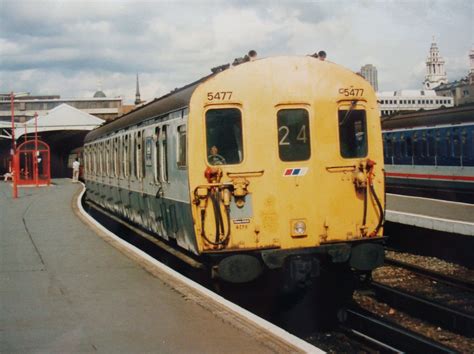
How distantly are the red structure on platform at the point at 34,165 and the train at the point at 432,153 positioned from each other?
59.8ft

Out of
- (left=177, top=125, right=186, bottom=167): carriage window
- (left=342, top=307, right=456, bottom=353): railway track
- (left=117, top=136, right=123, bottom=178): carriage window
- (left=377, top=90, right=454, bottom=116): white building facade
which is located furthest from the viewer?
(left=377, top=90, right=454, bottom=116): white building facade

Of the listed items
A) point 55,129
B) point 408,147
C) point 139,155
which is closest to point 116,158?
point 139,155

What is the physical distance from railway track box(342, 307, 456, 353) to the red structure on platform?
90.8 ft

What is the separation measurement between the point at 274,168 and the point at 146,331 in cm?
298

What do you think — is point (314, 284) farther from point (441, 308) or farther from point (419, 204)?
point (419, 204)

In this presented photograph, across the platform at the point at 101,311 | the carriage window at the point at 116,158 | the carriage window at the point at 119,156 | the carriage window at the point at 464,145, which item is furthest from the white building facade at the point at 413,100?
the platform at the point at 101,311

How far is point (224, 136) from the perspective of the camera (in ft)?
27.1

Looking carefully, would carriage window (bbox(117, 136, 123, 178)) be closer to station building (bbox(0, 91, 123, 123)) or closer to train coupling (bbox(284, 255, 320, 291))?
train coupling (bbox(284, 255, 320, 291))

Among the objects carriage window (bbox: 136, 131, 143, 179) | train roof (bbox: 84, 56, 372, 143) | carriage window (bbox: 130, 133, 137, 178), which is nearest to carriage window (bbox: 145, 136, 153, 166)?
train roof (bbox: 84, 56, 372, 143)

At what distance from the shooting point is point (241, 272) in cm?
800

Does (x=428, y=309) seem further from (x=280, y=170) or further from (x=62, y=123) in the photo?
(x=62, y=123)

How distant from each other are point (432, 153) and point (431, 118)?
130 cm

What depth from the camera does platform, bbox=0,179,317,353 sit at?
18.8ft

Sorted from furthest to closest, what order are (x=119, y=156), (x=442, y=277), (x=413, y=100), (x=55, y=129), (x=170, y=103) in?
(x=413, y=100) < (x=55, y=129) < (x=119, y=156) < (x=442, y=277) < (x=170, y=103)
